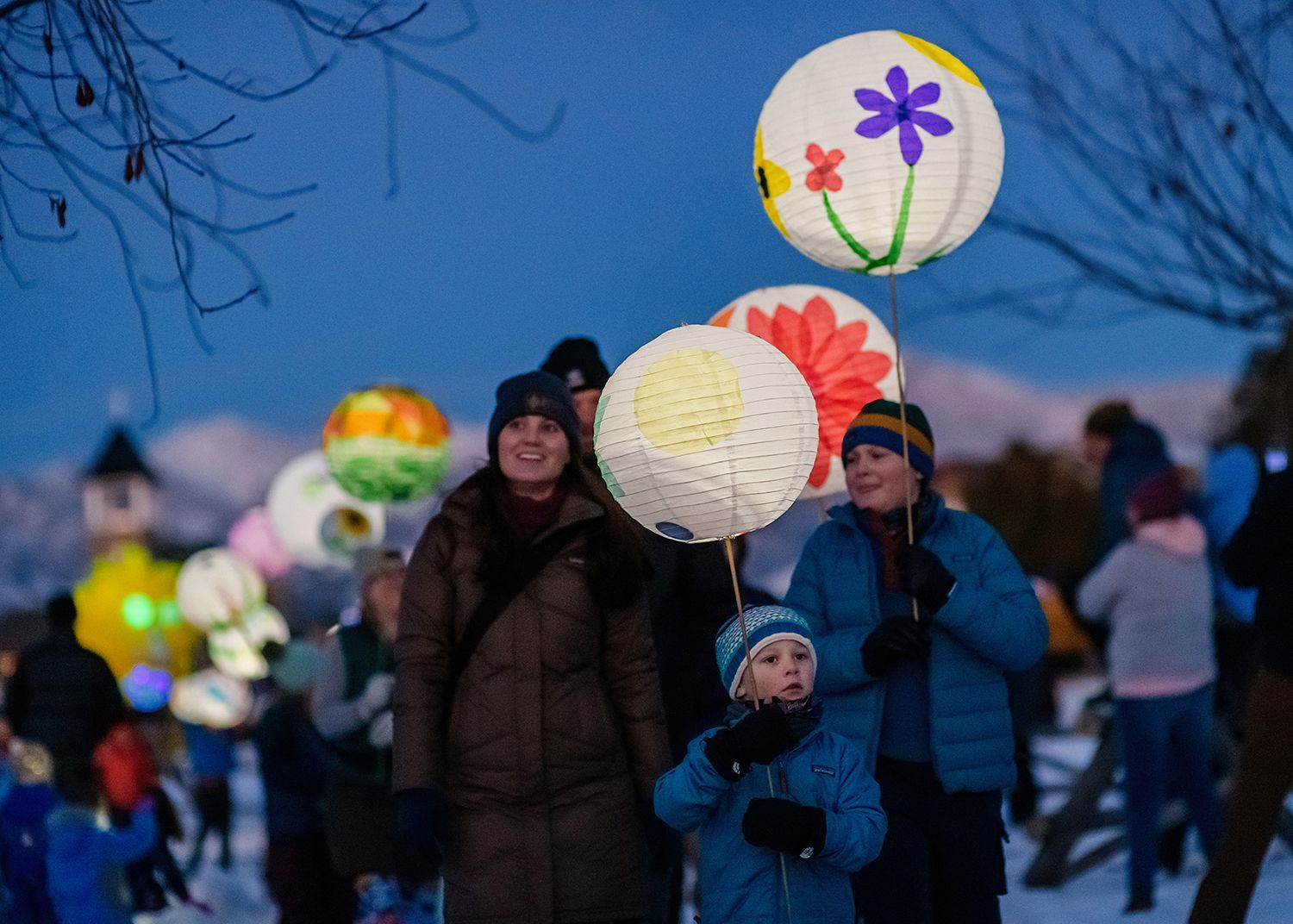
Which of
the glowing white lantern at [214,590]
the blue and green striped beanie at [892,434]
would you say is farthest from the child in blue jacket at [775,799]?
the glowing white lantern at [214,590]

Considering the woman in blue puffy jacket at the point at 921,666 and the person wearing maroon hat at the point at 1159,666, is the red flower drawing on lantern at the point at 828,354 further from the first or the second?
the person wearing maroon hat at the point at 1159,666

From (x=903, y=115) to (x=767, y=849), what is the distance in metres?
2.14

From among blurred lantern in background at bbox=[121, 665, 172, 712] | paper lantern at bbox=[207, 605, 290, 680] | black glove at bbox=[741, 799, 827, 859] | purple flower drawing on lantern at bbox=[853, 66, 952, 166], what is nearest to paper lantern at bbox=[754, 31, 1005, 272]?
purple flower drawing on lantern at bbox=[853, 66, 952, 166]

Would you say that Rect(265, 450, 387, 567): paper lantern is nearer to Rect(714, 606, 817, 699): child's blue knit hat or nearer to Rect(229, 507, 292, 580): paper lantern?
Rect(229, 507, 292, 580): paper lantern

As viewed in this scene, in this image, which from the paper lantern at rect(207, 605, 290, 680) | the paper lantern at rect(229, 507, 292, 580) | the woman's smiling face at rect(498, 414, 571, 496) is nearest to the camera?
the woman's smiling face at rect(498, 414, 571, 496)

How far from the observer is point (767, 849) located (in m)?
3.89

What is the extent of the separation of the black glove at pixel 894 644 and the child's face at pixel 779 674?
13.1 inches

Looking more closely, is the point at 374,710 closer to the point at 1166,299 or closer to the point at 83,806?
the point at 83,806

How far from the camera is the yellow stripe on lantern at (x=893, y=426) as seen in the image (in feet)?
15.2

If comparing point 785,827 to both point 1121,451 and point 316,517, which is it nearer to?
point 1121,451

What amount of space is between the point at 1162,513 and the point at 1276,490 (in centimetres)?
272

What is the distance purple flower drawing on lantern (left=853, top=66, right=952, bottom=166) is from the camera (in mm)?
4785

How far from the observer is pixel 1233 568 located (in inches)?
196

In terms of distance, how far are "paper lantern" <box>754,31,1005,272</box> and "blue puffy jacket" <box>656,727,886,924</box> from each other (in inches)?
63.9
